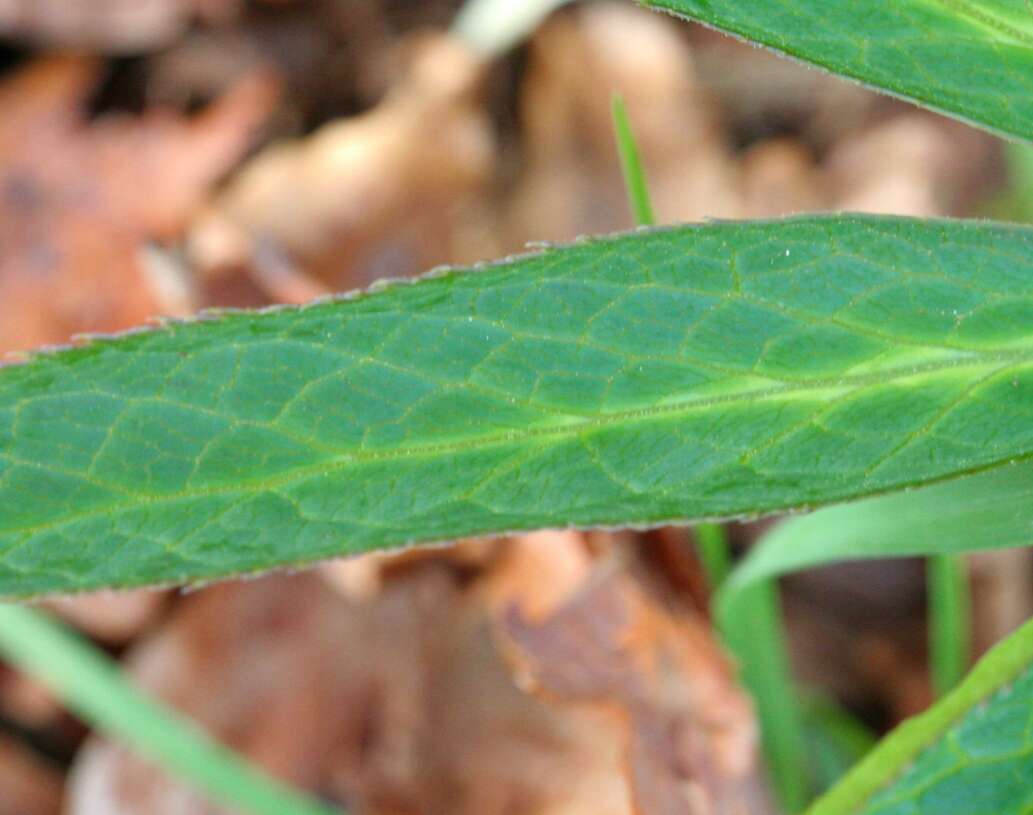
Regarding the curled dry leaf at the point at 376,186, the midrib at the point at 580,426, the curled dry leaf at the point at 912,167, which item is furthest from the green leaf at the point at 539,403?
the curled dry leaf at the point at 912,167

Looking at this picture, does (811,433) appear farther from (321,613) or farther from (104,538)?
(321,613)

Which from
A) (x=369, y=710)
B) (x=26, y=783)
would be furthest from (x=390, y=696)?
(x=26, y=783)

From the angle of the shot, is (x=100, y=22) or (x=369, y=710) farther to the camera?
(x=100, y=22)

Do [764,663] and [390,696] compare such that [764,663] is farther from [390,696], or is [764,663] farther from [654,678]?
[390,696]

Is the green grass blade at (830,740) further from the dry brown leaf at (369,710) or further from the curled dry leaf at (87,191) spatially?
the curled dry leaf at (87,191)

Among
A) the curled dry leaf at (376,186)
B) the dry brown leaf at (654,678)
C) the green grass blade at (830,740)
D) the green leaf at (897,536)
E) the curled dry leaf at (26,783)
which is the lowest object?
the curled dry leaf at (26,783)

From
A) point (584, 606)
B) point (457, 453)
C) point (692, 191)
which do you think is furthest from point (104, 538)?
point (692, 191)
